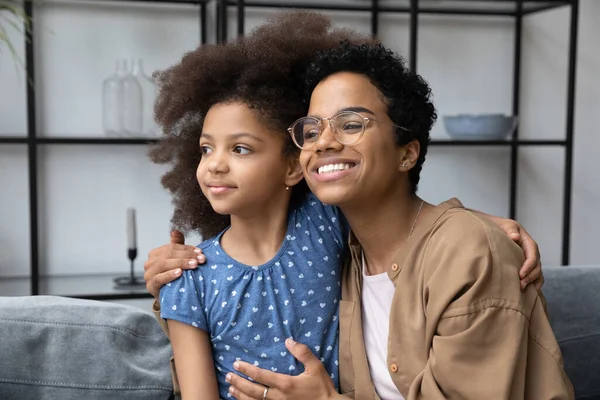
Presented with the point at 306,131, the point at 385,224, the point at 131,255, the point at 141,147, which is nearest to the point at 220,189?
the point at 306,131

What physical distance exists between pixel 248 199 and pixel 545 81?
243cm

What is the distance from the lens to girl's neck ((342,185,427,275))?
1.26 metres

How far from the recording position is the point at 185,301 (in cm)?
125

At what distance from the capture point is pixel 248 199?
4.16 ft

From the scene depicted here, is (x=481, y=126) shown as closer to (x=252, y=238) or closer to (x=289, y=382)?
(x=252, y=238)

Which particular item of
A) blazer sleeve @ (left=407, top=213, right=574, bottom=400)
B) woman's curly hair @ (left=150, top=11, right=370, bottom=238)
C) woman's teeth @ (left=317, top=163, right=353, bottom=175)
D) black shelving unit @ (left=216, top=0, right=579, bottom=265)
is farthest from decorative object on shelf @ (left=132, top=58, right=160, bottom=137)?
blazer sleeve @ (left=407, top=213, right=574, bottom=400)

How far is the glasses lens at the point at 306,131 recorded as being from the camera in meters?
1.21

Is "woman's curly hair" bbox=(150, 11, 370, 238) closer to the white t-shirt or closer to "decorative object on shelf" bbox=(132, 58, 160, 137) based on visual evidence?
the white t-shirt

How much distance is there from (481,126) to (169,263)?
1.91 metres

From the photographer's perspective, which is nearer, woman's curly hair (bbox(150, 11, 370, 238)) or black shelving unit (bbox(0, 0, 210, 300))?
woman's curly hair (bbox(150, 11, 370, 238))

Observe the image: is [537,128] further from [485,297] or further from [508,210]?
[485,297]

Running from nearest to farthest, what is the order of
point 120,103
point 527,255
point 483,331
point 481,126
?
1. point 483,331
2. point 527,255
3. point 120,103
4. point 481,126

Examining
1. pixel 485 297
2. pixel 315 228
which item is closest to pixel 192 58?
pixel 315 228

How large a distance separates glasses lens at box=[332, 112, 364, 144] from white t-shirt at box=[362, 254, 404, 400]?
262 millimetres
